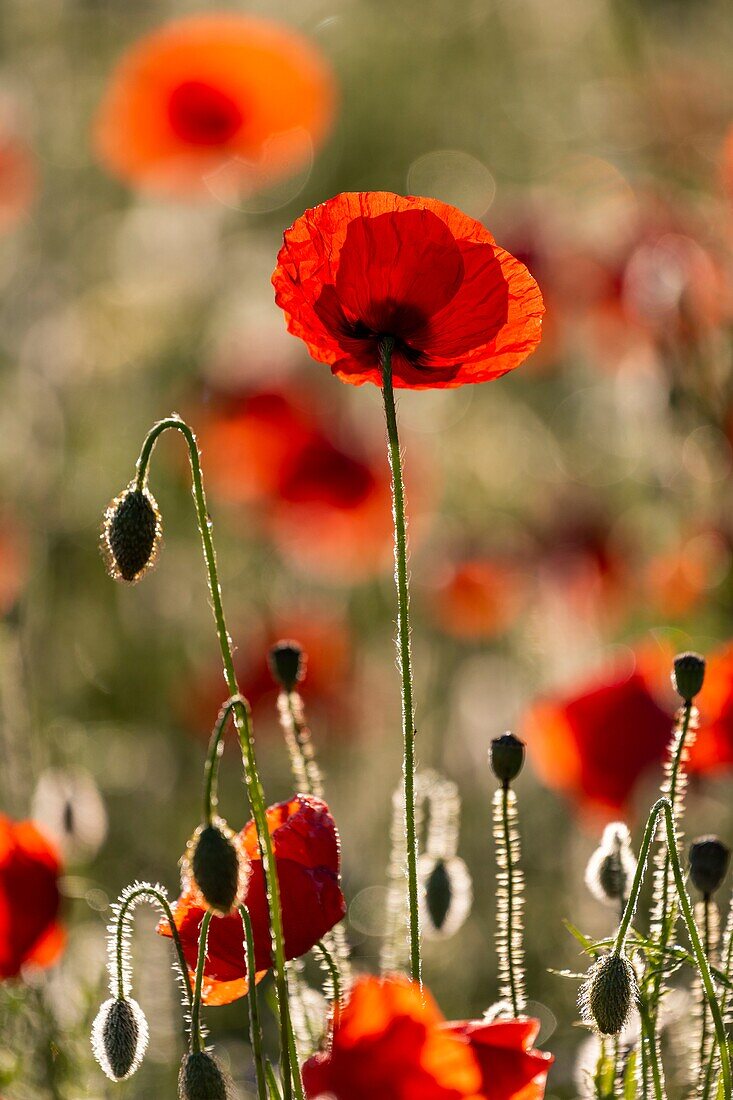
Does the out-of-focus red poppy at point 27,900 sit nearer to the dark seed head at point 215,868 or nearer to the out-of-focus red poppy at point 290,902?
the out-of-focus red poppy at point 290,902

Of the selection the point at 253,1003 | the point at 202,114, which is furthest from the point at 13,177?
the point at 253,1003

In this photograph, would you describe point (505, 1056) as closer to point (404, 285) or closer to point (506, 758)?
point (506, 758)

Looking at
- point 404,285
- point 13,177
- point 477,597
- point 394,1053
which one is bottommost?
point 394,1053

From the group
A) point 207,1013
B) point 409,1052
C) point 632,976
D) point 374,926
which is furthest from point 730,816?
point 409,1052

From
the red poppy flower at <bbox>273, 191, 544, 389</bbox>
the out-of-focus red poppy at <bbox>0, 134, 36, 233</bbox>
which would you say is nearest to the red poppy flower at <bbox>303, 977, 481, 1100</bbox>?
the red poppy flower at <bbox>273, 191, 544, 389</bbox>

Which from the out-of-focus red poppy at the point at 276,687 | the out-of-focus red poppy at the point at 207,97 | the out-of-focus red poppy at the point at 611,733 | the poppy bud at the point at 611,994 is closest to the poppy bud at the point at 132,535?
the poppy bud at the point at 611,994

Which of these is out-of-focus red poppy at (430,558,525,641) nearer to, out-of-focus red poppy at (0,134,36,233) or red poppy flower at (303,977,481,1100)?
out-of-focus red poppy at (0,134,36,233)
